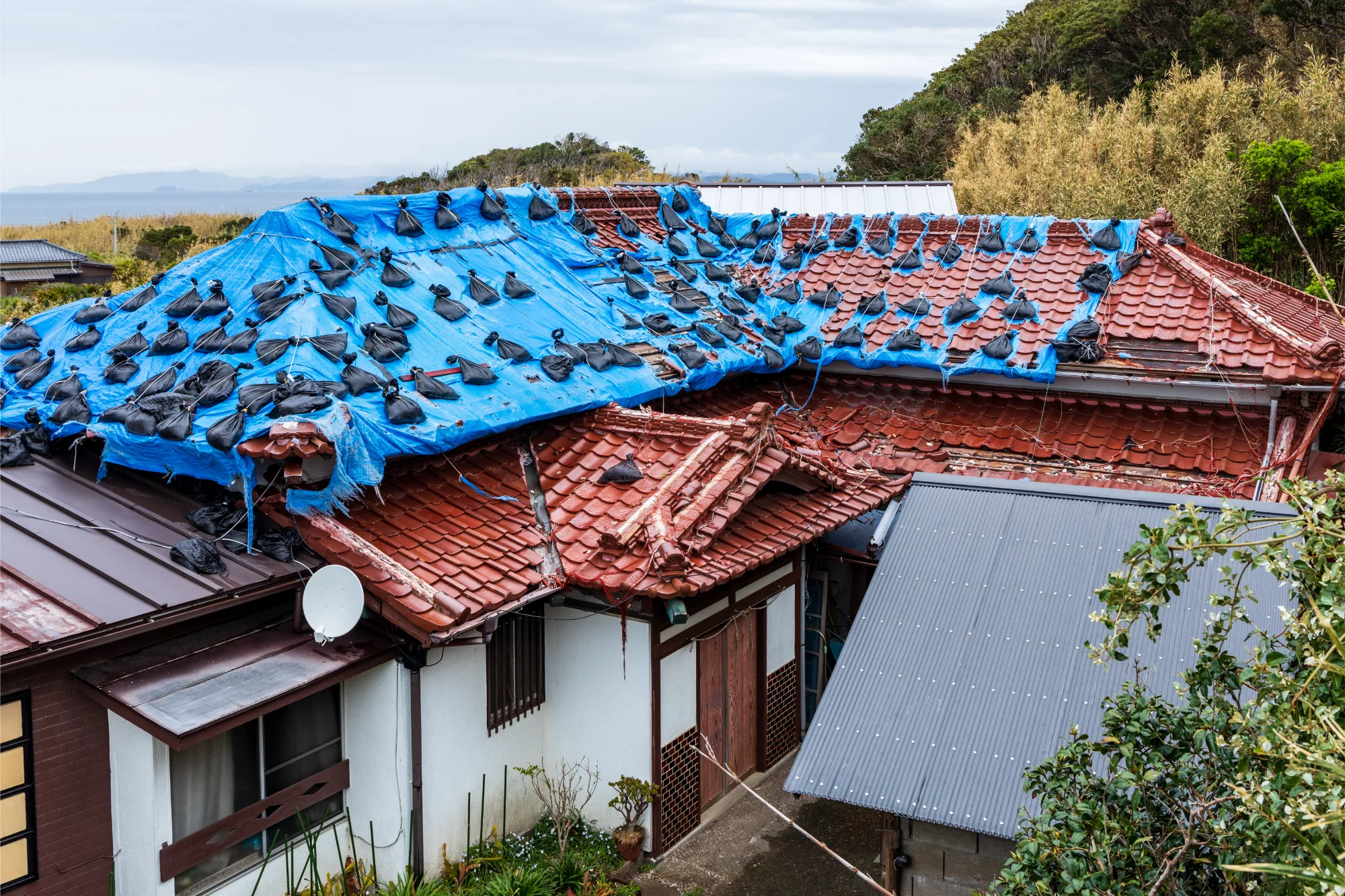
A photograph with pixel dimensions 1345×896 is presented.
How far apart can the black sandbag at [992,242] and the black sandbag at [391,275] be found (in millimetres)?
8138

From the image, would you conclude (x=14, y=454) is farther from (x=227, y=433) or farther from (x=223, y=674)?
(x=223, y=674)

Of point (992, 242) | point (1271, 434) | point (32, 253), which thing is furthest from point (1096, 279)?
point (32, 253)

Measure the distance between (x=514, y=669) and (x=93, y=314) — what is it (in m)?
6.15

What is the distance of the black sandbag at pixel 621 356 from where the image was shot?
12.1m

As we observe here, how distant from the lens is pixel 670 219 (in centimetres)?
1648

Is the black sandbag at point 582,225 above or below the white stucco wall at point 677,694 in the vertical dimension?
above

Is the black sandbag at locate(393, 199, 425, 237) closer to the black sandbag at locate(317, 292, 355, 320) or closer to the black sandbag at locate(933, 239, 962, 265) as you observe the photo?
the black sandbag at locate(317, 292, 355, 320)

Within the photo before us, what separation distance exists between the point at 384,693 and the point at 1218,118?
19.2m

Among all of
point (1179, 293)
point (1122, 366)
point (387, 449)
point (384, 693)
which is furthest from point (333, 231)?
point (1179, 293)

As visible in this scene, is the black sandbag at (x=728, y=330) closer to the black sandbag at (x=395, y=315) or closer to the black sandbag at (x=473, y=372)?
the black sandbag at (x=473, y=372)

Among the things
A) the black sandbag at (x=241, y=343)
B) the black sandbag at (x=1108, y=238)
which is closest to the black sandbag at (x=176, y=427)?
the black sandbag at (x=241, y=343)

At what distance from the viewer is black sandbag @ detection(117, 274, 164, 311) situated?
11531mm

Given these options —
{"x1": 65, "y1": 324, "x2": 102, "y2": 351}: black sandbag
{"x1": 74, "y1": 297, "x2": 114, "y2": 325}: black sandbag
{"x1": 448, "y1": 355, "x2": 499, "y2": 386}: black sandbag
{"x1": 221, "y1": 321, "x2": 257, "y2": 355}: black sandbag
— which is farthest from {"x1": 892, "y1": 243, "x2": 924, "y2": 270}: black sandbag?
{"x1": 65, "y1": 324, "x2": 102, "y2": 351}: black sandbag

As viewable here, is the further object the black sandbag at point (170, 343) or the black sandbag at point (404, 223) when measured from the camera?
the black sandbag at point (404, 223)
